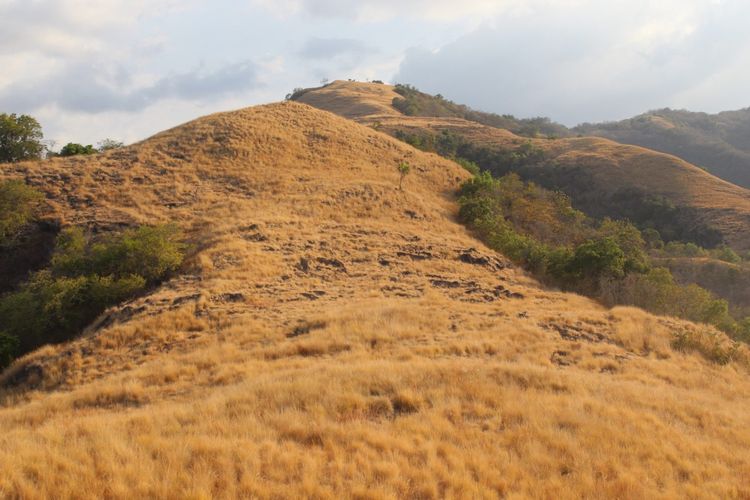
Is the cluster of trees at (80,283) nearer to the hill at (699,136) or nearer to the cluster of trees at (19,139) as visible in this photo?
the cluster of trees at (19,139)

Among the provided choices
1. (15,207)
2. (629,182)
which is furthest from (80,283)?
(629,182)

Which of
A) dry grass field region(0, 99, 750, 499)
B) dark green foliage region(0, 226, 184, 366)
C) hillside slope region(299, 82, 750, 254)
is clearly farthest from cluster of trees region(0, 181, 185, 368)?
→ hillside slope region(299, 82, 750, 254)

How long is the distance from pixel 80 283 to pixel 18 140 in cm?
2326

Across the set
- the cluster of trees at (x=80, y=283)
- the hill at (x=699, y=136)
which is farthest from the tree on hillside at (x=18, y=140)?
the hill at (x=699, y=136)

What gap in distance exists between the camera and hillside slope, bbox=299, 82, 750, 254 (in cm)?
5309

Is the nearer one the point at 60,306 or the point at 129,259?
the point at 60,306

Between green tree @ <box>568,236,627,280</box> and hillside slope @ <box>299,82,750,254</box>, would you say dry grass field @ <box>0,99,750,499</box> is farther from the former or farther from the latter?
hillside slope @ <box>299,82,750,254</box>

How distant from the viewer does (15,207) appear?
26141 mm

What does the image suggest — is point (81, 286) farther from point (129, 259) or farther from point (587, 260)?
point (587, 260)

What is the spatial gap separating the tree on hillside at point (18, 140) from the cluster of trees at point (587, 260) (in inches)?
1200

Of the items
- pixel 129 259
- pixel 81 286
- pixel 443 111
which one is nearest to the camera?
pixel 81 286

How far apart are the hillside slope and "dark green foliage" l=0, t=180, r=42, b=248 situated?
4781cm

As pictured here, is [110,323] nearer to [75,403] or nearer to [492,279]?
[75,403]

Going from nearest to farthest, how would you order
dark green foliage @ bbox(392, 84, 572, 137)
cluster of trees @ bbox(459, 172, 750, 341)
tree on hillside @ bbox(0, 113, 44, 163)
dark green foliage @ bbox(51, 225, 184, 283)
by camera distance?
dark green foliage @ bbox(51, 225, 184, 283)
cluster of trees @ bbox(459, 172, 750, 341)
tree on hillside @ bbox(0, 113, 44, 163)
dark green foliage @ bbox(392, 84, 572, 137)
